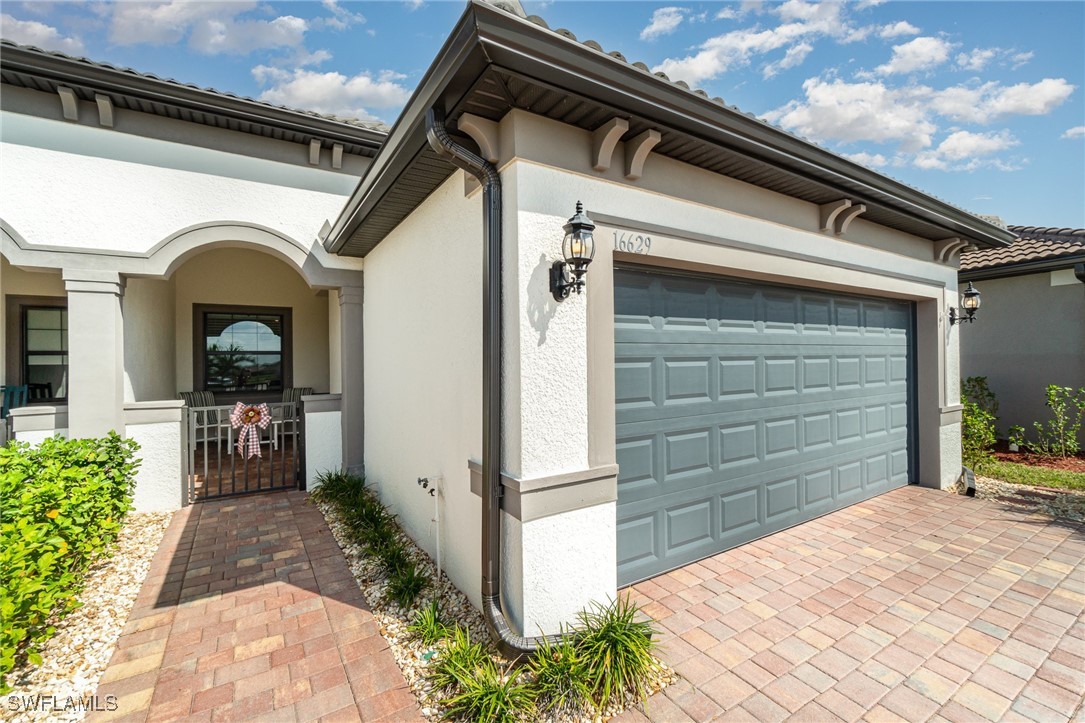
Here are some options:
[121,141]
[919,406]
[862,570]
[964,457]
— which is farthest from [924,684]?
[121,141]

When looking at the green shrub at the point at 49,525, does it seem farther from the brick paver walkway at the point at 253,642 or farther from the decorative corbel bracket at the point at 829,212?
the decorative corbel bracket at the point at 829,212

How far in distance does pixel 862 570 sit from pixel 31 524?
6.09 m

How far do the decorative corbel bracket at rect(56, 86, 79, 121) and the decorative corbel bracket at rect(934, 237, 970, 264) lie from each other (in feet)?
35.1

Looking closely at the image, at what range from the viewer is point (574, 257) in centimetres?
268

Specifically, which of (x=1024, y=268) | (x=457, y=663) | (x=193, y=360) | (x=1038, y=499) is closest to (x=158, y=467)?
(x=193, y=360)

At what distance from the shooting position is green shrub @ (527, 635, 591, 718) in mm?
2312

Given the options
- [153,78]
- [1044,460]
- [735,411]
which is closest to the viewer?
[735,411]

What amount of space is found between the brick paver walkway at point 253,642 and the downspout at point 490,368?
0.72m

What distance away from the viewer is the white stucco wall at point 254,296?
8766mm

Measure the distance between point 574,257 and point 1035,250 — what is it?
416 inches

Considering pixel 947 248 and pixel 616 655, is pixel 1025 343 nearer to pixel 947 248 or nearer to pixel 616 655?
pixel 947 248

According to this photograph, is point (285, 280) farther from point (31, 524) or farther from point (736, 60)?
point (736, 60)

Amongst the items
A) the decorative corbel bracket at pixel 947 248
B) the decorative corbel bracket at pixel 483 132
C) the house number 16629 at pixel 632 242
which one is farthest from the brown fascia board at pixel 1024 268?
the decorative corbel bracket at pixel 483 132

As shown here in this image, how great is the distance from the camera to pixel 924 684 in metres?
2.48
